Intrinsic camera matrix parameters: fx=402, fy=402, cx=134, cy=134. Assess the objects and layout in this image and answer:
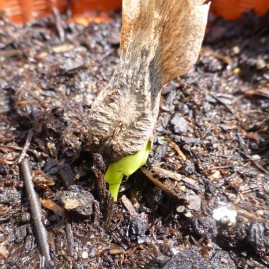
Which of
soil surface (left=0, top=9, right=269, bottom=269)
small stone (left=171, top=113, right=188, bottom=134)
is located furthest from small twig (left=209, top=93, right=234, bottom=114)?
small stone (left=171, top=113, right=188, bottom=134)

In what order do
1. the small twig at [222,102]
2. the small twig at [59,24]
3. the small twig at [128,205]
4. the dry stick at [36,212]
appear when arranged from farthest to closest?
1. the small twig at [59,24]
2. the small twig at [222,102]
3. the small twig at [128,205]
4. the dry stick at [36,212]

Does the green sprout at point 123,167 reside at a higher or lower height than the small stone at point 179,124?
lower

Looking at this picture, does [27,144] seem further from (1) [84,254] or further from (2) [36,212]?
(1) [84,254]

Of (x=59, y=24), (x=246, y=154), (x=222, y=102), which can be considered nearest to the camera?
(x=246, y=154)

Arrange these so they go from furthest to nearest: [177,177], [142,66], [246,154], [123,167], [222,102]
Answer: [222,102], [246,154], [177,177], [123,167], [142,66]

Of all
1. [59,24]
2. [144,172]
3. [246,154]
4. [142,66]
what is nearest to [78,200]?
[144,172]

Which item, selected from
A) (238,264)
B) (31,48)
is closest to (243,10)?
(31,48)

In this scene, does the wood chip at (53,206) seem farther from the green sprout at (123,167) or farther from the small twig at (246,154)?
the small twig at (246,154)

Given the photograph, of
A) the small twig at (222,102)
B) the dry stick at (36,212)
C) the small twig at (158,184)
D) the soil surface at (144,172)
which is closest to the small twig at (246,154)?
the soil surface at (144,172)

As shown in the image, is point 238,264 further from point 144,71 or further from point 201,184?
point 144,71
